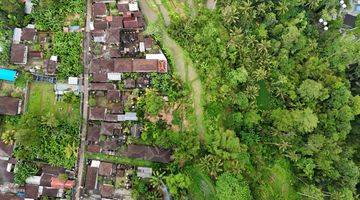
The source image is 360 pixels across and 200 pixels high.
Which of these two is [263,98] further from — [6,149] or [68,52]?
[6,149]

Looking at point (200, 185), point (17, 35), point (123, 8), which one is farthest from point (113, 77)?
point (200, 185)

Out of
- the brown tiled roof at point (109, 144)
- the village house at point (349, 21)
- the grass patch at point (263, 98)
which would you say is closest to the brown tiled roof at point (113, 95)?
the brown tiled roof at point (109, 144)

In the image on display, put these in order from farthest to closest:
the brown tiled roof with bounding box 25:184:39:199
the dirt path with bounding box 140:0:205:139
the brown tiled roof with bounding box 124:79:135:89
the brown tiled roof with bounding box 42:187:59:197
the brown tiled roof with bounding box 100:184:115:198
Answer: the dirt path with bounding box 140:0:205:139 < the brown tiled roof with bounding box 124:79:135:89 < the brown tiled roof with bounding box 100:184:115:198 < the brown tiled roof with bounding box 42:187:59:197 < the brown tiled roof with bounding box 25:184:39:199

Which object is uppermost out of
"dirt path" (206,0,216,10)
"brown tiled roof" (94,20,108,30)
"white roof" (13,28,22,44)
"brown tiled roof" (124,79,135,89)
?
"dirt path" (206,0,216,10)

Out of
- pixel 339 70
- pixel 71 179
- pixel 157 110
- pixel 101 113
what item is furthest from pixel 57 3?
pixel 339 70

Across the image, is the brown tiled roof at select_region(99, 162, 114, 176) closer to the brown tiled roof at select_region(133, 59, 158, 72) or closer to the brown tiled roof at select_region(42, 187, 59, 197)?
the brown tiled roof at select_region(42, 187, 59, 197)

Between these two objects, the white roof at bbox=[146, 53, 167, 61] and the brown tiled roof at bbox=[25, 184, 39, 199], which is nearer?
the brown tiled roof at bbox=[25, 184, 39, 199]

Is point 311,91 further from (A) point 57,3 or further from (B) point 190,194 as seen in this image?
(A) point 57,3

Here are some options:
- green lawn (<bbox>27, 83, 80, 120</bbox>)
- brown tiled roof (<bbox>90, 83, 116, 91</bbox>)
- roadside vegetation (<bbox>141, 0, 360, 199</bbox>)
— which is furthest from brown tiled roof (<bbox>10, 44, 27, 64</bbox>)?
roadside vegetation (<bbox>141, 0, 360, 199</bbox>)
